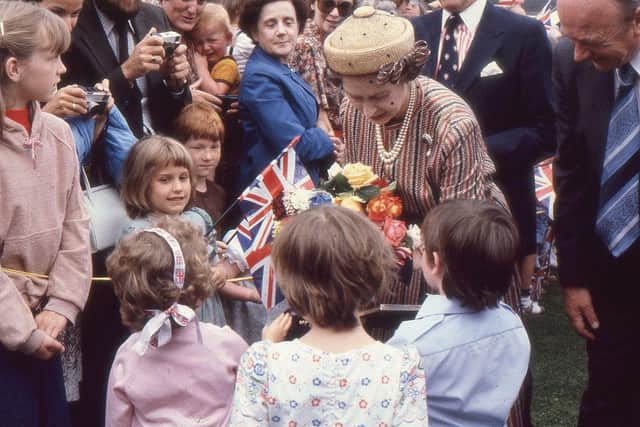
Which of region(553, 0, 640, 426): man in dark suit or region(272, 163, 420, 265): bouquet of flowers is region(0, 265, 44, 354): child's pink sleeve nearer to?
region(272, 163, 420, 265): bouquet of flowers

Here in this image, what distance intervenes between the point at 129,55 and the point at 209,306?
1267 mm

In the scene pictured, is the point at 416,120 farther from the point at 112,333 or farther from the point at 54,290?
the point at 112,333

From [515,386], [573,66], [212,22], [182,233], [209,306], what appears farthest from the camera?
[212,22]

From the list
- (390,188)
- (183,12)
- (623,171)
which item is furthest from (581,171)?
(183,12)

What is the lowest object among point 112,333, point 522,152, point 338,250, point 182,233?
point 112,333

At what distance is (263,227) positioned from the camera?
3.54 meters

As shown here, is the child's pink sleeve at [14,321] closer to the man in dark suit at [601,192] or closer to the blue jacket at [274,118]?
the blue jacket at [274,118]

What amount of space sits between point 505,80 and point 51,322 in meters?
2.45

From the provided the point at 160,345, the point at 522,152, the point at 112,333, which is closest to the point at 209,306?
the point at 112,333

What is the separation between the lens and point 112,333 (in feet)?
14.2

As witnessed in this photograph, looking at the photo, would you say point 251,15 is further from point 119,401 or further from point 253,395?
point 253,395

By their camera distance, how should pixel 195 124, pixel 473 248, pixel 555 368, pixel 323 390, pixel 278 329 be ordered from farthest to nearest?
1. pixel 555 368
2. pixel 195 124
3. pixel 278 329
4. pixel 473 248
5. pixel 323 390

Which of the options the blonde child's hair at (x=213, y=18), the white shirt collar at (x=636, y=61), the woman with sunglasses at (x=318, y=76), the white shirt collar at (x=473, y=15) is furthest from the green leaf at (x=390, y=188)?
the blonde child's hair at (x=213, y=18)

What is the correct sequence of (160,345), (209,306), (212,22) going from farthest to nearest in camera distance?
1. (212,22)
2. (209,306)
3. (160,345)
